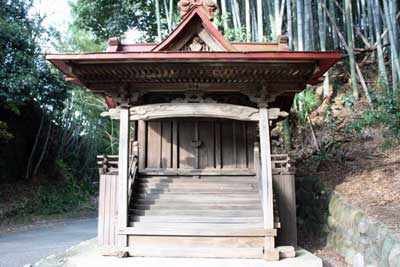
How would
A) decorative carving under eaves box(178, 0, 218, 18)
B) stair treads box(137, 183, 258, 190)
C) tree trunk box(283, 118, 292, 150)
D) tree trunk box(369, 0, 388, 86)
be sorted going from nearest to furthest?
stair treads box(137, 183, 258, 190) < decorative carving under eaves box(178, 0, 218, 18) < tree trunk box(283, 118, 292, 150) < tree trunk box(369, 0, 388, 86)

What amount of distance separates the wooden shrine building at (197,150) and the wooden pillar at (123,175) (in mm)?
15

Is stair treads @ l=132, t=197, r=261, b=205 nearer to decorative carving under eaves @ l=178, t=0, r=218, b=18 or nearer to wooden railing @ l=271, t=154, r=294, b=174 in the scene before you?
wooden railing @ l=271, t=154, r=294, b=174

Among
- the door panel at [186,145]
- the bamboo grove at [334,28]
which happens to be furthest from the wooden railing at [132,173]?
the bamboo grove at [334,28]

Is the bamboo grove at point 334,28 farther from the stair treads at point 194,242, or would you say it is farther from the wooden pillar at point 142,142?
the stair treads at point 194,242

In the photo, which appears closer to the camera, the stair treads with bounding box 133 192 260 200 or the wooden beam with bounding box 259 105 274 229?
the wooden beam with bounding box 259 105 274 229

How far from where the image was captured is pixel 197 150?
22.9 ft

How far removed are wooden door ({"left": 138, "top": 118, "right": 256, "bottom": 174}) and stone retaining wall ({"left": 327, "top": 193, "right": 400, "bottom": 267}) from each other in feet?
5.90

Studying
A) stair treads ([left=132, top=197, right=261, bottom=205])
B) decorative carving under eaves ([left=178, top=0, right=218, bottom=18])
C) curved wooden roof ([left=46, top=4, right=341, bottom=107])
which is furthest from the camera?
decorative carving under eaves ([left=178, top=0, right=218, bottom=18])

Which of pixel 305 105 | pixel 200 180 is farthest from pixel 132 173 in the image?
pixel 305 105

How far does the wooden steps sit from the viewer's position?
5.13 meters

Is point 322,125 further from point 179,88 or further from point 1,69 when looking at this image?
point 1,69

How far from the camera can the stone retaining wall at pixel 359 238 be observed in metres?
4.28

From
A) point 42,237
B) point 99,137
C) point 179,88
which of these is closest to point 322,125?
point 179,88

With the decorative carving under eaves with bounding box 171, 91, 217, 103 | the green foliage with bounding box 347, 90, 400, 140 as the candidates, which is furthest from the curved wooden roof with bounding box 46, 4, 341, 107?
the green foliage with bounding box 347, 90, 400, 140
